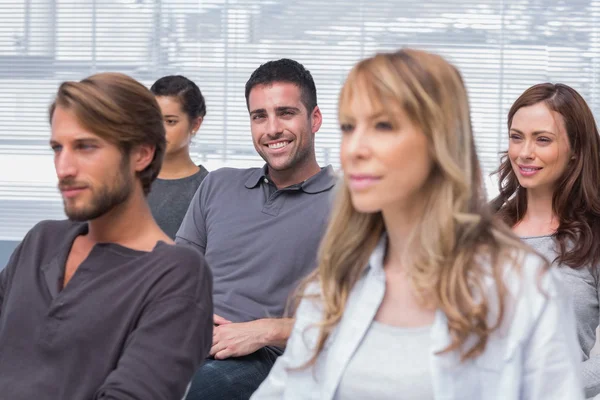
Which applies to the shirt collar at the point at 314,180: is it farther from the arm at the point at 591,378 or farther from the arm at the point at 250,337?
the arm at the point at 591,378

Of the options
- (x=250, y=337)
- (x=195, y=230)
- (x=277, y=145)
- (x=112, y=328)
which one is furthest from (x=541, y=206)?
(x=112, y=328)

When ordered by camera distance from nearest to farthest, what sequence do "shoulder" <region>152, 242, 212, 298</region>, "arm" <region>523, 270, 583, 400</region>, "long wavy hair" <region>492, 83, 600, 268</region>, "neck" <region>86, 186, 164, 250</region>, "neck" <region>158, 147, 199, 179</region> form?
"arm" <region>523, 270, 583, 400</region> < "shoulder" <region>152, 242, 212, 298</region> < "neck" <region>86, 186, 164, 250</region> < "long wavy hair" <region>492, 83, 600, 268</region> < "neck" <region>158, 147, 199, 179</region>

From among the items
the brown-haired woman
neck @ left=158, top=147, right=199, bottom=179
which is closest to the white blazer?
the brown-haired woman

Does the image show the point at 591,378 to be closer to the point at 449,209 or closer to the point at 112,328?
the point at 449,209

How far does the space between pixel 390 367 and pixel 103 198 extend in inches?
24.6

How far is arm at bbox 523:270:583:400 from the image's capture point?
1333mm

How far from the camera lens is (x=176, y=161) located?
11.2ft

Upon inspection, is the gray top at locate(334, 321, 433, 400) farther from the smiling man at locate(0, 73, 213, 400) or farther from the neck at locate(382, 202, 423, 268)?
the smiling man at locate(0, 73, 213, 400)

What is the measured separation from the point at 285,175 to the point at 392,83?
1.35m

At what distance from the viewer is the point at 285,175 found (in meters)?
2.74

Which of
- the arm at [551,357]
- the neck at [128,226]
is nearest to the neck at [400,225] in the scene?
the arm at [551,357]

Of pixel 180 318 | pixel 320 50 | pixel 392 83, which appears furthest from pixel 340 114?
pixel 320 50

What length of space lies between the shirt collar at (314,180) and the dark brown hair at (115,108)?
0.96m

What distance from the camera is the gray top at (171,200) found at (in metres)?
3.23
